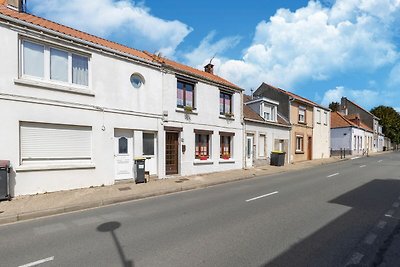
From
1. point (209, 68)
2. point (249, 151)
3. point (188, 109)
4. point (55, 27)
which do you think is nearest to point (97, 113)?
point (55, 27)

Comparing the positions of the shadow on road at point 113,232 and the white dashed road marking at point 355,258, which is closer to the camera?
the white dashed road marking at point 355,258

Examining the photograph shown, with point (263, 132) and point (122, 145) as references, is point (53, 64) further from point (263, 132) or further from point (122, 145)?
point (263, 132)

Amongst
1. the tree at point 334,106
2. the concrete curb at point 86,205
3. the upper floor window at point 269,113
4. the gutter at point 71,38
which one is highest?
the tree at point 334,106

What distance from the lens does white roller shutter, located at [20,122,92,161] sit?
9.42 meters

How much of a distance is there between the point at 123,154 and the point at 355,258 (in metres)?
10.00

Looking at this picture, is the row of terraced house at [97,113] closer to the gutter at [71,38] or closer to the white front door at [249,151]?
the gutter at [71,38]

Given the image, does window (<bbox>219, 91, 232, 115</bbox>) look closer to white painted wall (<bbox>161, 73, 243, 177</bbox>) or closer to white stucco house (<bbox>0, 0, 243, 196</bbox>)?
white painted wall (<bbox>161, 73, 243, 177</bbox>)

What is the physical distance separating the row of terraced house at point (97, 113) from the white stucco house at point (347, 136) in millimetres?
26744

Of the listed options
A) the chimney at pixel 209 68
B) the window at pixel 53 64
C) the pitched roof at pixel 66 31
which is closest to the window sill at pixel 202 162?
the pitched roof at pixel 66 31

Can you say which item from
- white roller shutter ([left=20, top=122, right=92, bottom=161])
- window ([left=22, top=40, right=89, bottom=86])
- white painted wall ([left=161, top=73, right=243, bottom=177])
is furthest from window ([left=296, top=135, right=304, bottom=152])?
window ([left=22, top=40, right=89, bottom=86])

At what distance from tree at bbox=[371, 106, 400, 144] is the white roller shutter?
6162 cm

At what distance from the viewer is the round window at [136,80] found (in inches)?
498

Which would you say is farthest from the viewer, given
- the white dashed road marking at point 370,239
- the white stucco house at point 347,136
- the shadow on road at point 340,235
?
the white stucco house at point 347,136

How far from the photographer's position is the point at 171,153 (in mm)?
14211
